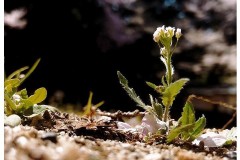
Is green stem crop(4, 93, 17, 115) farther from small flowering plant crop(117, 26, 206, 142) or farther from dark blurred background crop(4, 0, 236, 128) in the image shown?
dark blurred background crop(4, 0, 236, 128)

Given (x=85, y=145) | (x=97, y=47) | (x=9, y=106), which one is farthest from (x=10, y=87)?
(x=97, y=47)

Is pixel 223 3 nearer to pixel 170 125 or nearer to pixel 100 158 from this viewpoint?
pixel 170 125

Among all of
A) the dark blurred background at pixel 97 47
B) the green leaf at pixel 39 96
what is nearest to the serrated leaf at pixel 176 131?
the green leaf at pixel 39 96

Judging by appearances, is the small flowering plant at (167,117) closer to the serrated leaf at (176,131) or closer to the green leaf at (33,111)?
the serrated leaf at (176,131)

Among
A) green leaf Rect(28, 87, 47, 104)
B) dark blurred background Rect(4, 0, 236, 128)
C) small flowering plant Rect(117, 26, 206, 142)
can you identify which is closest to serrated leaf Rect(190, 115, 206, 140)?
small flowering plant Rect(117, 26, 206, 142)

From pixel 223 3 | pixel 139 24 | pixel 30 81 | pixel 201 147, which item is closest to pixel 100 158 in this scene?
pixel 201 147

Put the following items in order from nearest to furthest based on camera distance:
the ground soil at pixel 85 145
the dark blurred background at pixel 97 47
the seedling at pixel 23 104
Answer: the ground soil at pixel 85 145 < the seedling at pixel 23 104 < the dark blurred background at pixel 97 47
